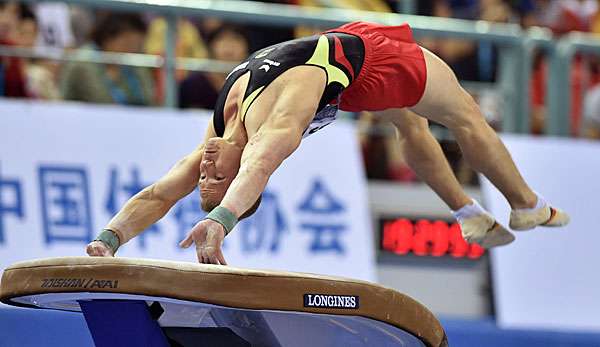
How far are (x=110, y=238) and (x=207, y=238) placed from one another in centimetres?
63

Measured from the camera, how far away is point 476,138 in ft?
15.9

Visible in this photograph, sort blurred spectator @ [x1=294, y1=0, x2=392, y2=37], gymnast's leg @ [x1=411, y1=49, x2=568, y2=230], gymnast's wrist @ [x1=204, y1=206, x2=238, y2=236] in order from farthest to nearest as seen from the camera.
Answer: blurred spectator @ [x1=294, y1=0, x2=392, y2=37]
gymnast's leg @ [x1=411, y1=49, x2=568, y2=230]
gymnast's wrist @ [x1=204, y1=206, x2=238, y2=236]

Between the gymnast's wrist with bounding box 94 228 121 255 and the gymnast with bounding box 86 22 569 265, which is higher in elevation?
the gymnast with bounding box 86 22 569 265

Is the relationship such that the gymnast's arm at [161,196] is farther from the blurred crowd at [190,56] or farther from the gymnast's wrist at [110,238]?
the blurred crowd at [190,56]

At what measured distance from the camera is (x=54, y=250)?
6.39 meters

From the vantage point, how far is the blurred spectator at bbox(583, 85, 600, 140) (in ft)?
25.6

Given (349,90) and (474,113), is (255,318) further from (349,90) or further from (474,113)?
(474,113)

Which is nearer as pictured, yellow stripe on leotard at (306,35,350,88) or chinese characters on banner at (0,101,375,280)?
yellow stripe on leotard at (306,35,350,88)

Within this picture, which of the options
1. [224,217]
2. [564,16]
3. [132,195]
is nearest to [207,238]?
[224,217]

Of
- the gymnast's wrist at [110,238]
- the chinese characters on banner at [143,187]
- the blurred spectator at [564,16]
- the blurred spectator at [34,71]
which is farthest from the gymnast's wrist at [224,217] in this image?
the blurred spectator at [564,16]

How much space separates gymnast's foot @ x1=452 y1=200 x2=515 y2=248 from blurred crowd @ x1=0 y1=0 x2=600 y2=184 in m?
2.37

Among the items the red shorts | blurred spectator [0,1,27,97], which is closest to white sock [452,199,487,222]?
the red shorts

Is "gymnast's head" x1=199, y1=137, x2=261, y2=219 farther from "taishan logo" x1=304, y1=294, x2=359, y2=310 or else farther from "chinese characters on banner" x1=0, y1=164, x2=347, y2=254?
"chinese characters on banner" x1=0, y1=164, x2=347, y2=254

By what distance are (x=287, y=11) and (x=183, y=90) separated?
2.47 ft
